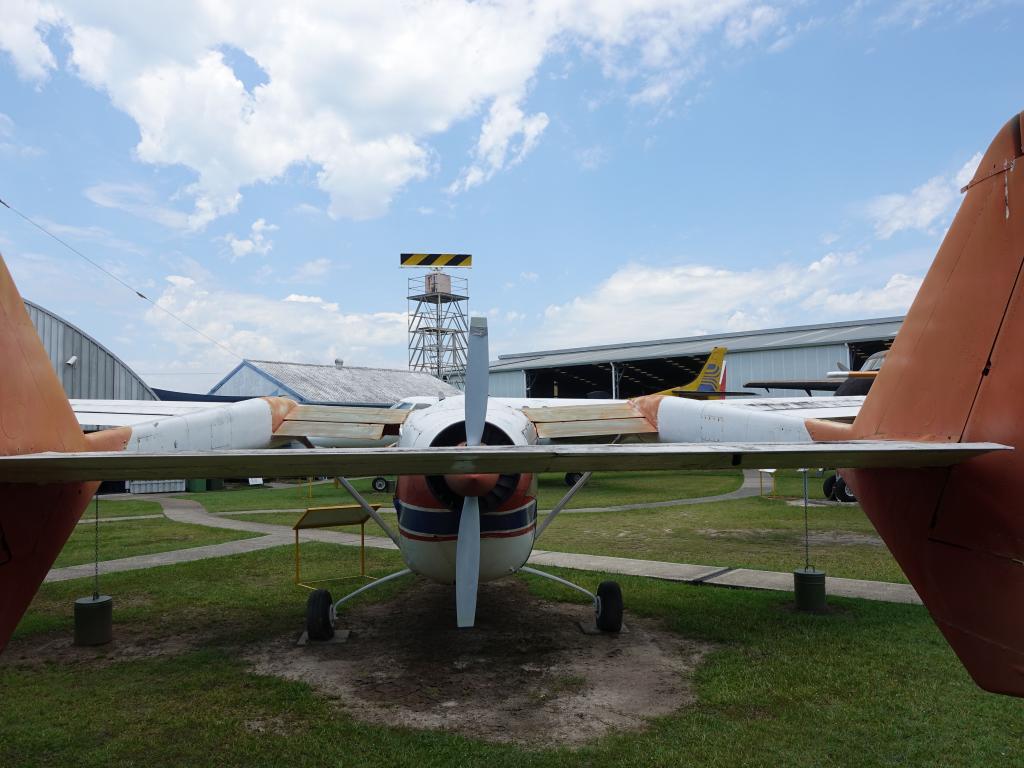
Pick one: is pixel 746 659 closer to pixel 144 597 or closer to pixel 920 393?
pixel 920 393

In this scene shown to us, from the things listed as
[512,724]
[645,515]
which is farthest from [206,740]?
[645,515]

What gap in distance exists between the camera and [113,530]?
15.8 m

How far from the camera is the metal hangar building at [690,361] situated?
3384 centimetres

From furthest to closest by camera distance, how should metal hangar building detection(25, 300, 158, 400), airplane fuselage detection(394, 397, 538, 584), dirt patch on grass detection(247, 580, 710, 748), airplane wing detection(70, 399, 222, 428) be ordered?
metal hangar building detection(25, 300, 158, 400) < airplane wing detection(70, 399, 222, 428) < airplane fuselage detection(394, 397, 538, 584) < dirt patch on grass detection(247, 580, 710, 748)

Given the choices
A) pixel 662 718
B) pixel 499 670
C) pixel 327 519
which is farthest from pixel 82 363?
pixel 662 718

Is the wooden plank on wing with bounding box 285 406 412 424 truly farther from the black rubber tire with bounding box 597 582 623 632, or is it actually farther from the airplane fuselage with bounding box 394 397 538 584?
the black rubber tire with bounding box 597 582 623 632

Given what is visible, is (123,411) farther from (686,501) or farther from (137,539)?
(686,501)

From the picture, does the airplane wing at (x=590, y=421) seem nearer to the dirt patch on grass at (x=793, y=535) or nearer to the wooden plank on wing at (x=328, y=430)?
the wooden plank on wing at (x=328, y=430)

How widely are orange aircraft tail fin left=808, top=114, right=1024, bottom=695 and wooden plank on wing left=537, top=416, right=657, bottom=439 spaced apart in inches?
156

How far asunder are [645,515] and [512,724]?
11490mm

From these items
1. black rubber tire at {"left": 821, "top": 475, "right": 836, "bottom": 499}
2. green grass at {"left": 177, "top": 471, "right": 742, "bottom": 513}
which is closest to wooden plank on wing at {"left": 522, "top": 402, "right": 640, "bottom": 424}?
green grass at {"left": 177, "top": 471, "right": 742, "bottom": 513}

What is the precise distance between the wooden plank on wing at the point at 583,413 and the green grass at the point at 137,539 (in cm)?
872

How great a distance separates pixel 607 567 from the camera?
10117mm

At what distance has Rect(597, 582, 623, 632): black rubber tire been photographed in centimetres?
707
